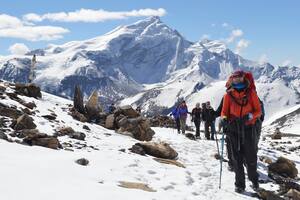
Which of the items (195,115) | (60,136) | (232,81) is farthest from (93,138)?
(195,115)

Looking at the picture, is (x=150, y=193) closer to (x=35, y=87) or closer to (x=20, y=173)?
(x=20, y=173)

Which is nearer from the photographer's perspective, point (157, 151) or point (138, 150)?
point (138, 150)

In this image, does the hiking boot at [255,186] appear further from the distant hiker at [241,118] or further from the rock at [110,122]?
the rock at [110,122]

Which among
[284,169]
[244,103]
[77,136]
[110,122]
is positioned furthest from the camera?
[110,122]

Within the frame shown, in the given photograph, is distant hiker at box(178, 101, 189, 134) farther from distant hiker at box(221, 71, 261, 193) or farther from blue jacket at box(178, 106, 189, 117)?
distant hiker at box(221, 71, 261, 193)

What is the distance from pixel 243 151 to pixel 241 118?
1.01m

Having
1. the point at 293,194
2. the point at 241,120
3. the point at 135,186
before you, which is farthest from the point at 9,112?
the point at 293,194

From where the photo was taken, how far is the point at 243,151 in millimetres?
13312

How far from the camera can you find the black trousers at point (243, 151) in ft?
42.6

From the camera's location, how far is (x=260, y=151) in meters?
25.7

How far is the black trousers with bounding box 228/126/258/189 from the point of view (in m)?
13.0

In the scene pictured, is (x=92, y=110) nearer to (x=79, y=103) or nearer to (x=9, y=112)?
(x=79, y=103)

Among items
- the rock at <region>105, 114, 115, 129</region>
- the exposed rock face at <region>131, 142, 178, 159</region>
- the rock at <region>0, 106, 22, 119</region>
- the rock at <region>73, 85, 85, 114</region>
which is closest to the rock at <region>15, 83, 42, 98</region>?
the rock at <region>73, 85, 85, 114</region>

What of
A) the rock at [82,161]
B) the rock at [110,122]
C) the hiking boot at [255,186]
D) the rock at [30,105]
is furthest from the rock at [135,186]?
the rock at [110,122]
